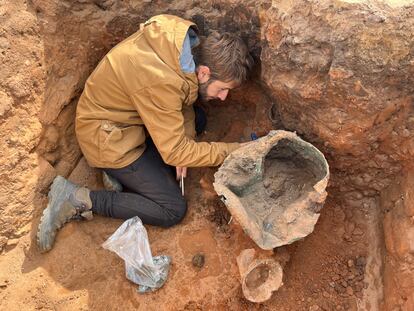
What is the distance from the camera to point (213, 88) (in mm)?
2496

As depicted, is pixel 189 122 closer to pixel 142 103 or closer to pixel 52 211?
pixel 142 103

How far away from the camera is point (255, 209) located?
97.6 inches

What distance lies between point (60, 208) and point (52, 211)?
1.8 inches

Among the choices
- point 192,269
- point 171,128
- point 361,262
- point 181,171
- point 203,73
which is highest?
point 203,73

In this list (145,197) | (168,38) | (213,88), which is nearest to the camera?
(168,38)

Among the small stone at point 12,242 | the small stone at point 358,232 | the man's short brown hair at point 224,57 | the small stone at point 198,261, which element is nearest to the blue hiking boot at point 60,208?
the small stone at point 12,242

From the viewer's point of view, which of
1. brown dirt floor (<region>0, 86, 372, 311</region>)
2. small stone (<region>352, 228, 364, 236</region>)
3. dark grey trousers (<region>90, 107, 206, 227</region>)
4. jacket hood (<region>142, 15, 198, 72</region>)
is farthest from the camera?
dark grey trousers (<region>90, 107, 206, 227</region>)

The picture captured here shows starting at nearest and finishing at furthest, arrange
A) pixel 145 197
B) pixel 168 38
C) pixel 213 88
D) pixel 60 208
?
pixel 168 38, pixel 213 88, pixel 60 208, pixel 145 197

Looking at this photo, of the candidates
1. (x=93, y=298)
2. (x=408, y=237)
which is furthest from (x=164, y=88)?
(x=408, y=237)

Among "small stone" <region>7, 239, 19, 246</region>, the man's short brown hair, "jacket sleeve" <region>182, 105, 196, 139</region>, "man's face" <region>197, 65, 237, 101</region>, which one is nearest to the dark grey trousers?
"jacket sleeve" <region>182, 105, 196, 139</region>

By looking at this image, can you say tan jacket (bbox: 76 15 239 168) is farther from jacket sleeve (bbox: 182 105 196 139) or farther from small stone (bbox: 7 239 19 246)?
small stone (bbox: 7 239 19 246)

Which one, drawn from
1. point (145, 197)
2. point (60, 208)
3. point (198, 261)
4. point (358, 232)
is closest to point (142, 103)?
point (145, 197)

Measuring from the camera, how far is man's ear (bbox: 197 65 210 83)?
241cm

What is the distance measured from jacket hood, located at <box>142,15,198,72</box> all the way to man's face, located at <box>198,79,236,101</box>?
217 mm
